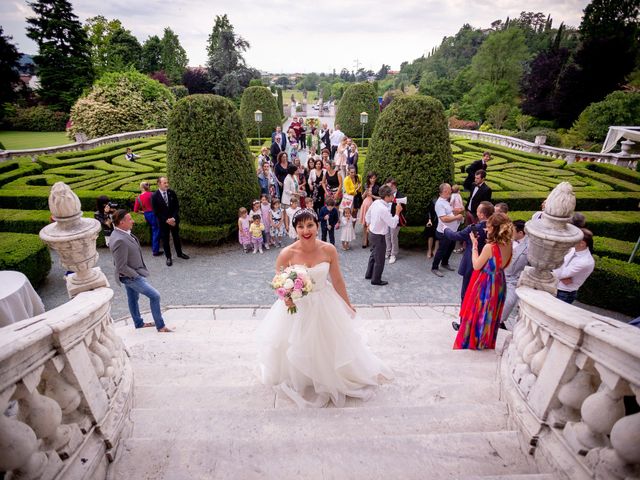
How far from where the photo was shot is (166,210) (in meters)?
8.29

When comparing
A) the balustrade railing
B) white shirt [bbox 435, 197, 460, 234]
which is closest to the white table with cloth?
the balustrade railing

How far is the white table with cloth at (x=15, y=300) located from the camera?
155 inches

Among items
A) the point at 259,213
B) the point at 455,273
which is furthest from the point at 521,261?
the point at 259,213

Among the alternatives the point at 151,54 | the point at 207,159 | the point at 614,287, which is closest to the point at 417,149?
the point at 614,287

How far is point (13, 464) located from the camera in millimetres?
1862

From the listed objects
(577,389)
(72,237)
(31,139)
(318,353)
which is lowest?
(31,139)

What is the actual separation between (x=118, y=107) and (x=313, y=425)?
86.9 ft

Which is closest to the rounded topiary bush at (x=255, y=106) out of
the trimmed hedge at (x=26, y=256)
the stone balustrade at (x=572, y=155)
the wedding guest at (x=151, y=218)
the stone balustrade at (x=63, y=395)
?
the stone balustrade at (x=572, y=155)

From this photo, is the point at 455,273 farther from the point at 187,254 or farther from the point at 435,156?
the point at 187,254

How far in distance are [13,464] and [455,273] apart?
7920mm

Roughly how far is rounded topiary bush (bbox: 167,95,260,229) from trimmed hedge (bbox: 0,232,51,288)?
3105 millimetres

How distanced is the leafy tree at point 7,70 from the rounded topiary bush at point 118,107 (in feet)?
61.7

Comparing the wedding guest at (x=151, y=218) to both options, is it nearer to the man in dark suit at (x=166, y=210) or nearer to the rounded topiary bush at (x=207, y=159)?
the man in dark suit at (x=166, y=210)

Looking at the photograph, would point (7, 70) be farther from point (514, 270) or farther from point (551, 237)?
point (551, 237)
